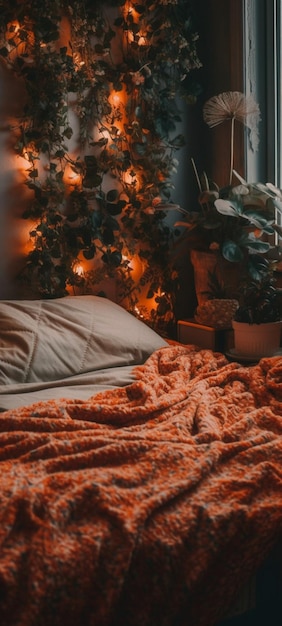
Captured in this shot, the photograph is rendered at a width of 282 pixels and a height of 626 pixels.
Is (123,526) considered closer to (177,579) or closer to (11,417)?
(177,579)

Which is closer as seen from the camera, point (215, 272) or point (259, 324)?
point (259, 324)

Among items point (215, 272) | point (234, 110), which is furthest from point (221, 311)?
point (234, 110)

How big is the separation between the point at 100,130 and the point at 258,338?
3.82 feet

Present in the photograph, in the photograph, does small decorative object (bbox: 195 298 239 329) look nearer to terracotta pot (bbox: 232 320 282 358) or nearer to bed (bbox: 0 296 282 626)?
terracotta pot (bbox: 232 320 282 358)

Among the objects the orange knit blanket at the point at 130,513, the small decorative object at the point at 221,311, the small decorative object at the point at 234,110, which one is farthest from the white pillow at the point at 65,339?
the small decorative object at the point at 234,110

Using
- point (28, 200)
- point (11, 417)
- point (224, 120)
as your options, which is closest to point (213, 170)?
point (224, 120)

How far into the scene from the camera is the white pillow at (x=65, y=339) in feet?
8.00

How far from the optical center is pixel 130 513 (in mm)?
1451

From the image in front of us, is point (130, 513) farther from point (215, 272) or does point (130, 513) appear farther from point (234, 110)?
point (234, 110)

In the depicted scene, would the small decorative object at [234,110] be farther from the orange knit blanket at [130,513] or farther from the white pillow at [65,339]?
the orange knit blanket at [130,513]

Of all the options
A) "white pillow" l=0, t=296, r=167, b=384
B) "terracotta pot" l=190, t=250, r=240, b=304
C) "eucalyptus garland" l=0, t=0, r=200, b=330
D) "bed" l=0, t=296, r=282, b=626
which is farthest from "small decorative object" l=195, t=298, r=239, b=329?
"bed" l=0, t=296, r=282, b=626

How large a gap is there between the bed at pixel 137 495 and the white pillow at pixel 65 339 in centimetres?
2

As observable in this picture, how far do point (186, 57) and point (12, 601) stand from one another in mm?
2651

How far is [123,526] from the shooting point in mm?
1406
